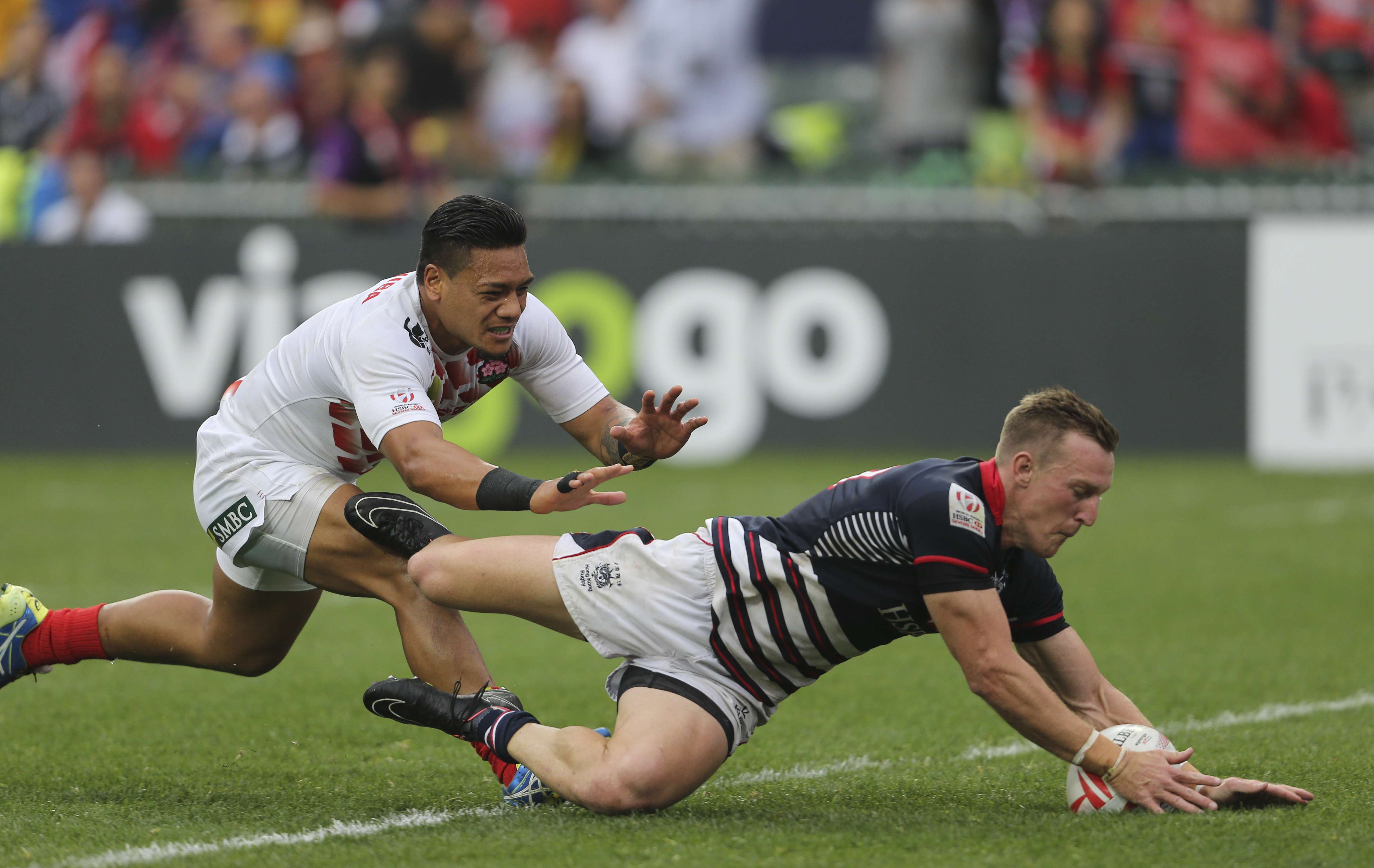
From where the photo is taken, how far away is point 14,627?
5758 millimetres

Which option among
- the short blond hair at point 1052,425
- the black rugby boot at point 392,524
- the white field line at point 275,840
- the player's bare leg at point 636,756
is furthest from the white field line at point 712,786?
the short blond hair at point 1052,425

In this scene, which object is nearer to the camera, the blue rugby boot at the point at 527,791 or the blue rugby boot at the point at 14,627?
the blue rugby boot at the point at 527,791

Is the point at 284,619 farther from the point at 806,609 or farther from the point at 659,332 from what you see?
the point at 659,332

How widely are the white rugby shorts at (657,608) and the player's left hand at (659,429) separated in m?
0.40

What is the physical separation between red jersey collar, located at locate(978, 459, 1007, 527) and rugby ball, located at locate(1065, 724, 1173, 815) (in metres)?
0.72

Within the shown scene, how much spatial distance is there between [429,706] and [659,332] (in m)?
8.43

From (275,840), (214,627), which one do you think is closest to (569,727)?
(275,840)

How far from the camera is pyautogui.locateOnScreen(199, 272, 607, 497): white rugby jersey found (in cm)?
514

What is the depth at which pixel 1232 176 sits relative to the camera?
1336 centimetres

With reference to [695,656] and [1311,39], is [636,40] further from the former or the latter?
[695,656]

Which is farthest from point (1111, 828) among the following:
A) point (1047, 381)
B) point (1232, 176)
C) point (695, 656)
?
point (1232, 176)

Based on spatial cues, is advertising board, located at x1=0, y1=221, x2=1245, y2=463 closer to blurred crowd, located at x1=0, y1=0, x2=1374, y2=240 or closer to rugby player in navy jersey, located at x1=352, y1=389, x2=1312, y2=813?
blurred crowd, located at x1=0, y1=0, x2=1374, y2=240

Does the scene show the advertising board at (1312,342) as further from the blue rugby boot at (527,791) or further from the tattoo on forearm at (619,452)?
the blue rugby boot at (527,791)

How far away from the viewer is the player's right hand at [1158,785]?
15.3 ft
